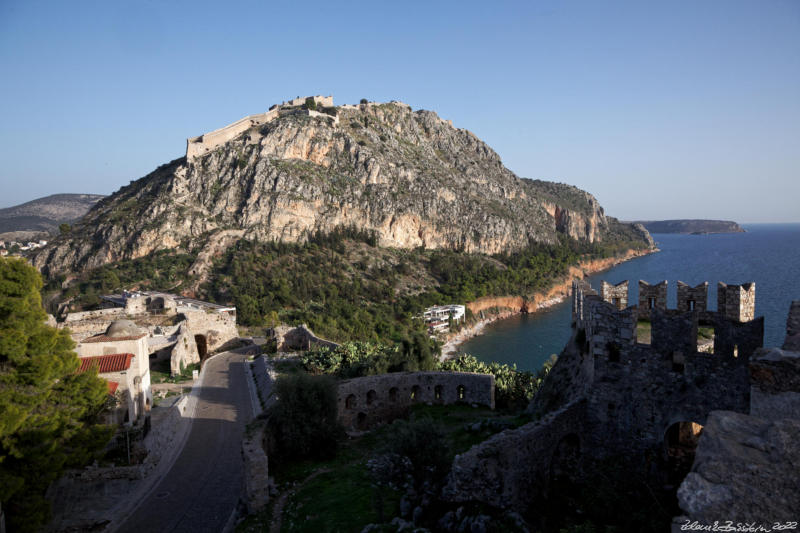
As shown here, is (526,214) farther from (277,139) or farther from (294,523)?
(294,523)

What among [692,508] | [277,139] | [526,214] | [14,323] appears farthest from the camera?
[526,214]

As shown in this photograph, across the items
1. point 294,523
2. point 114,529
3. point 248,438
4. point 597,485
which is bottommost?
point 114,529

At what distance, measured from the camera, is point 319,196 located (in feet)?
278

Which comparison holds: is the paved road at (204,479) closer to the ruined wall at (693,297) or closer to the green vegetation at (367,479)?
the green vegetation at (367,479)

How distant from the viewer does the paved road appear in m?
12.2

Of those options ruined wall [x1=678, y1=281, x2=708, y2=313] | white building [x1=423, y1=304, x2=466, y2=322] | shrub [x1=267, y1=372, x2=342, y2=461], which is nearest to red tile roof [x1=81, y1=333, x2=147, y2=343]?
shrub [x1=267, y1=372, x2=342, y2=461]

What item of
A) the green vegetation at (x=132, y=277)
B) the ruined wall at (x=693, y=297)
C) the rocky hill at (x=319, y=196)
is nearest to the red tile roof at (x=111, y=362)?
the ruined wall at (x=693, y=297)

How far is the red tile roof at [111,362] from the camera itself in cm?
1579

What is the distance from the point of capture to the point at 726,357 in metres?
8.08

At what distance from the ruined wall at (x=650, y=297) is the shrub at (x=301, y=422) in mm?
10143

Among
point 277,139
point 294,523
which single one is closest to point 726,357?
point 294,523

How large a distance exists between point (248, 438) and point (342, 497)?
3.64 metres

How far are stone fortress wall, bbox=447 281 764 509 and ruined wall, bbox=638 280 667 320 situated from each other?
639 millimetres

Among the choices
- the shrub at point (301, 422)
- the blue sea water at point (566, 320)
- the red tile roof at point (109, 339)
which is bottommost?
the blue sea water at point (566, 320)
